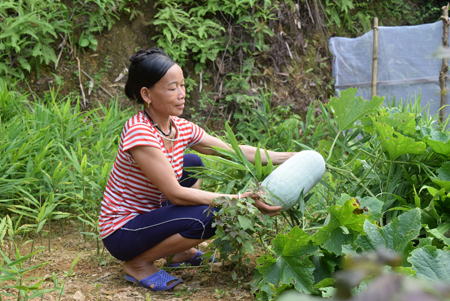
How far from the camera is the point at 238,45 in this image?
5164mm

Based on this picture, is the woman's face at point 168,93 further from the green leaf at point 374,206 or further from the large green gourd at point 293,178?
the green leaf at point 374,206

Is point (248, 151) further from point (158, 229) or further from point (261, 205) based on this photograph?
point (158, 229)

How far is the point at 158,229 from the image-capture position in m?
2.03

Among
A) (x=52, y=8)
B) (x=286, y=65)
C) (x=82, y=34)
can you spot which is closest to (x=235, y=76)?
(x=286, y=65)

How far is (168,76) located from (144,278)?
101 centimetres

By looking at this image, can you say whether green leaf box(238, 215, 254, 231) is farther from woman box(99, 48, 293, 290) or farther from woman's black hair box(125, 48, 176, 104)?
woman's black hair box(125, 48, 176, 104)

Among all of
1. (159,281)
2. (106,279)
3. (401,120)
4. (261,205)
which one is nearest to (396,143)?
(401,120)

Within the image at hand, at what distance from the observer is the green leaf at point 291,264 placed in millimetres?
1627

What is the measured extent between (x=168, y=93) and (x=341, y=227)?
1.04 m

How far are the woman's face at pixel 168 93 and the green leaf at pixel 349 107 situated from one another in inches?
30.8

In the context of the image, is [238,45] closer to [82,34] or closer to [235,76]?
[235,76]

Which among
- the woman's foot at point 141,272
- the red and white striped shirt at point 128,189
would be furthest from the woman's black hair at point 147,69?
the woman's foot at point 141,272

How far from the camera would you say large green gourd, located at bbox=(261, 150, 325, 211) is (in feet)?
6.23

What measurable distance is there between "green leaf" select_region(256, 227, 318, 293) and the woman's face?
86 centimetres
